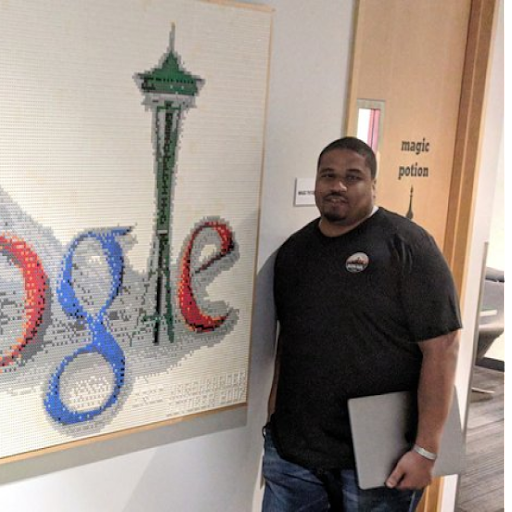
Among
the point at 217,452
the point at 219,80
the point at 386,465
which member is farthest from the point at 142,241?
the point at 386,465

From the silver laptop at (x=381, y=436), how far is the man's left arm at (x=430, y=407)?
4 cm

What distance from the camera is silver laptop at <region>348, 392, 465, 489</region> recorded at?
1.76 meters

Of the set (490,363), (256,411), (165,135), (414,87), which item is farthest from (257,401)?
(490,363)

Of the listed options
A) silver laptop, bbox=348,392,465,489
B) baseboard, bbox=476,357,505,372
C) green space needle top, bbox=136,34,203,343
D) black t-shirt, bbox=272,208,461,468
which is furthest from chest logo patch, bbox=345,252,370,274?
baseboard, bbox=476,357,505,372

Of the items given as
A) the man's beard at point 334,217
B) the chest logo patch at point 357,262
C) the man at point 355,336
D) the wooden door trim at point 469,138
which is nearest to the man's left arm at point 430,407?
the man at point 355,336

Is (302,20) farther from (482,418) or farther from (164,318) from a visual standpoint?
(482,418)

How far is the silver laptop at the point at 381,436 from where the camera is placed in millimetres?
1758

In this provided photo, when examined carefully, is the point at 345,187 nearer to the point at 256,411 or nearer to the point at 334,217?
the point at 334,217

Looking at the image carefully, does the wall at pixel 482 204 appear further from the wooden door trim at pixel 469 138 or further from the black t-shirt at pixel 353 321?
the black t-shirt at pixel 353 321

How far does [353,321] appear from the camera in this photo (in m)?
1.77

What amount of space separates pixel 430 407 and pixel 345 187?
622 millimetres

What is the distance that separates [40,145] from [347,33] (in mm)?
1001
